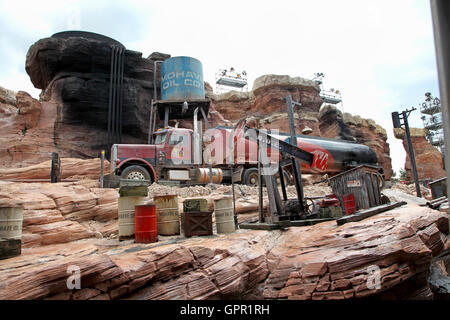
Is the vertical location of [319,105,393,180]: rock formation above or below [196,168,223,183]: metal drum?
above

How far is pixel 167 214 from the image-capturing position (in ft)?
19.9

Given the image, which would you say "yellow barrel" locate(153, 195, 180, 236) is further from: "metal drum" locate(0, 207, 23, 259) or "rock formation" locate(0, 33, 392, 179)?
"rock formation" locate(0, 33, 392, 179)

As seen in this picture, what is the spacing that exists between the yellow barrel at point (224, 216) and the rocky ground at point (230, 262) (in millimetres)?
599

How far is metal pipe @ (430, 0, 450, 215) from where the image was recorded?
981mm

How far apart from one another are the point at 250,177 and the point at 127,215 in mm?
9545

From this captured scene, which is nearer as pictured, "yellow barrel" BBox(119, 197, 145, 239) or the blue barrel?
"yellow barrel" BBox(119, 197, 145, 239)

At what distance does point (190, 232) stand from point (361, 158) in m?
15.3

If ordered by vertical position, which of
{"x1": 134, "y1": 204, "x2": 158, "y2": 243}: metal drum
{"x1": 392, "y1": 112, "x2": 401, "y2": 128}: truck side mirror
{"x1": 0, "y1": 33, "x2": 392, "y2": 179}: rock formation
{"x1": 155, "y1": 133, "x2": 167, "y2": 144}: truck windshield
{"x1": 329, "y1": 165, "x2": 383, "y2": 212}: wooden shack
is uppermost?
{"x1": 0, "y1": 33, "x2": 392, "y2": 179}: rock formation

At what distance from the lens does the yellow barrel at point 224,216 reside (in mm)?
6570

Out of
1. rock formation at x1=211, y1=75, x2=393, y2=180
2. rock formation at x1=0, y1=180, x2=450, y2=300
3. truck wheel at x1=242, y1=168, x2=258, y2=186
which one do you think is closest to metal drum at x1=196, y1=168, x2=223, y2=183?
truck wheel at x1=242, y1=168, x2=258, y2=186

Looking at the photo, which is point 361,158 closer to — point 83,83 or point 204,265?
point 204,265

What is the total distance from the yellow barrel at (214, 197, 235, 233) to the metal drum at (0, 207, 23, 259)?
11.9 ft

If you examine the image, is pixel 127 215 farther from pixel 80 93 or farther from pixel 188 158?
pixel 80 93

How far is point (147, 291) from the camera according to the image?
365cm
